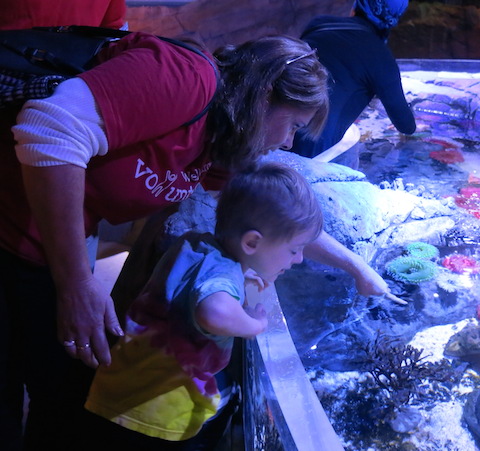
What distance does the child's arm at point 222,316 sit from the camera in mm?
1221

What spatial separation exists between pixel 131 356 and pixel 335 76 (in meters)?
1.86

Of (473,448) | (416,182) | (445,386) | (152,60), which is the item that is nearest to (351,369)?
(445,386)

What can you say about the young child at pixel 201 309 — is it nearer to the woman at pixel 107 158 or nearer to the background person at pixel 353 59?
the woman at pixel 107 158

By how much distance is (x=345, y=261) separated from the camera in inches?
68.8

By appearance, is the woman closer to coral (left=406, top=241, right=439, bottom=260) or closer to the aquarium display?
the aquarium display

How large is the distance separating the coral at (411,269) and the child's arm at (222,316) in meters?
0.94

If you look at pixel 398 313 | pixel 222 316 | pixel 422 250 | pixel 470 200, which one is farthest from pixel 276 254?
pixel 470 200

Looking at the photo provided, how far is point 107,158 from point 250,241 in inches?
16.0

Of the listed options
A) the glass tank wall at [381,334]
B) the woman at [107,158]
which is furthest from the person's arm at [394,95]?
the woman at [107,158]

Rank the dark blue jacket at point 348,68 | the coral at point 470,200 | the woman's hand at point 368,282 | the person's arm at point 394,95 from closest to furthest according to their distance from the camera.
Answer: the woman's hand at point 368,282 → the coral at point 470,200 → the dark blue jacket at point 348,68 → the person's arm at point 394,95

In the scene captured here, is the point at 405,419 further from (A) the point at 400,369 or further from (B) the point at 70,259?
(B) the point at 70,259

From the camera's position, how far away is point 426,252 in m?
2.21

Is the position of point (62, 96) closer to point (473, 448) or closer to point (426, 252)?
point (473, 448)

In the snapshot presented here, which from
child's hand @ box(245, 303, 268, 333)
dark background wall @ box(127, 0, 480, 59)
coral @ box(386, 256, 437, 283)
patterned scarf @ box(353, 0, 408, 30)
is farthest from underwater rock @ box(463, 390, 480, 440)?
dark background wall @ box(127, 0, 480, 59)
